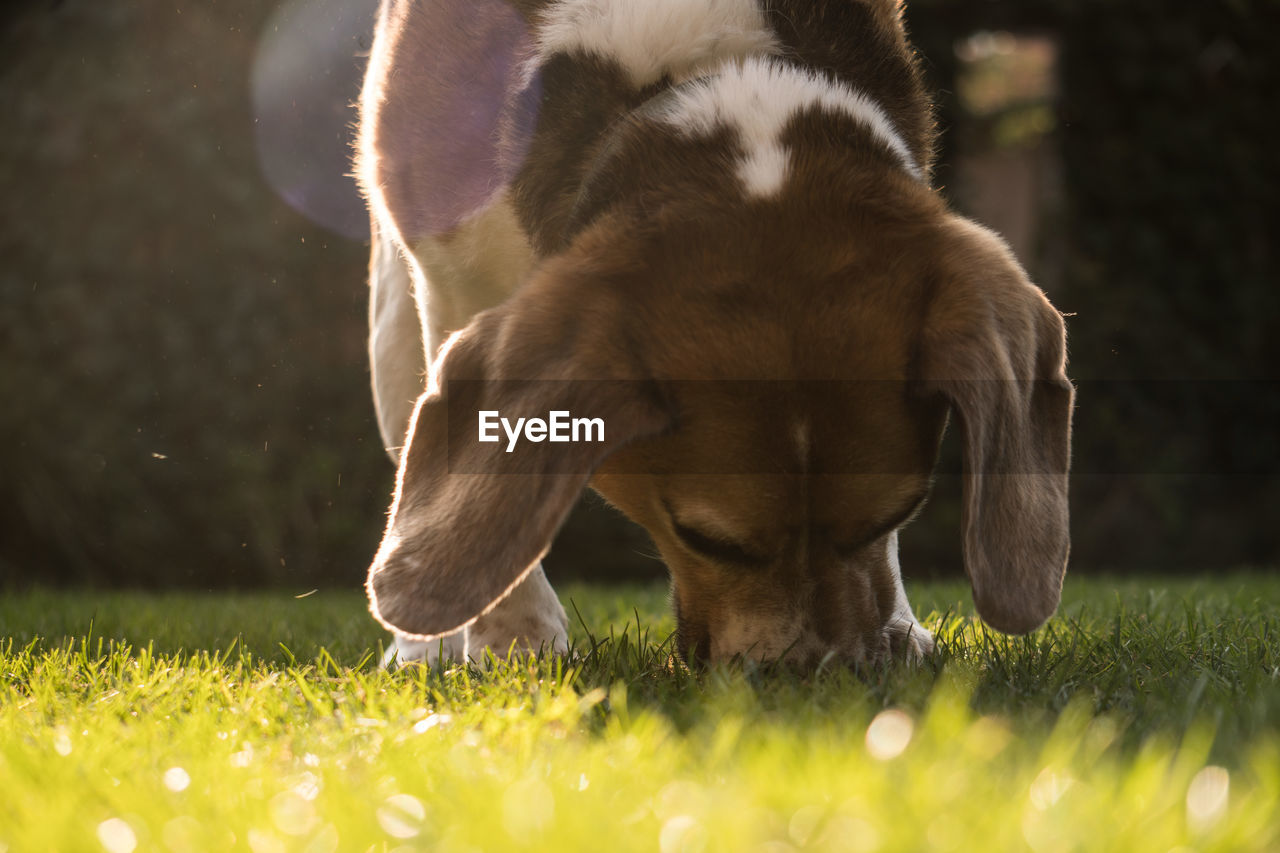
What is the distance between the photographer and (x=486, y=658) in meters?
2.78

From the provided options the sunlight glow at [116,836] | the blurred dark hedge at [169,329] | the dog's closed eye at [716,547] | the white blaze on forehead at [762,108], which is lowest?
the blurred dark hedge at [169,329]

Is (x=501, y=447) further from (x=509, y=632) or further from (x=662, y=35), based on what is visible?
(x=662, y=35)

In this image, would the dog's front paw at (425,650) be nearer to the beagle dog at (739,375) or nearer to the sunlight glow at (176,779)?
the beagle dog at (739,375)

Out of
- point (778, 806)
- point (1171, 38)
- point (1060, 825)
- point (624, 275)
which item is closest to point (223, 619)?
point (624, 275)

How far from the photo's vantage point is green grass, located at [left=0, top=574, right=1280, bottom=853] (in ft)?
4.35

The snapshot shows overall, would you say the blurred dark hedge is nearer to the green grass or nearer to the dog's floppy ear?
the green grass

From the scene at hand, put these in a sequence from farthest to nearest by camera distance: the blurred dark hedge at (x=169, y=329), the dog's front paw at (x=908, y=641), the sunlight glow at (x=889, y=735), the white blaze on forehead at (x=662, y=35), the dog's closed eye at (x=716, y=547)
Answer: the blurred dark hedge at (x=169, y=329)
the white blaze on forehead at (x=662, y=35)
the dog's front paw at (x=908, y=641)
the dog's closed eye at (x=716, y=547)
the sunlight glow at (x=889, y=735)

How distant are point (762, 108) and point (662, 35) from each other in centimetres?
37

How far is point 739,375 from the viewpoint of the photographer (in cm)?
226

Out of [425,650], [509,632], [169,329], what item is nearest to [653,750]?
[509,632]

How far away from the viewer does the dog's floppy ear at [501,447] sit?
7.03ft

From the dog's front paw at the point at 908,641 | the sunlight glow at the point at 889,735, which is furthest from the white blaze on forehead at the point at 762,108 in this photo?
the sunlight glow at the point at 889,735

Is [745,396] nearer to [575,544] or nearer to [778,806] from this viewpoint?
[778,806]

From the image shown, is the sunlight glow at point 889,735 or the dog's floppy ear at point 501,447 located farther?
the dog's floppy ear at point 501,447
